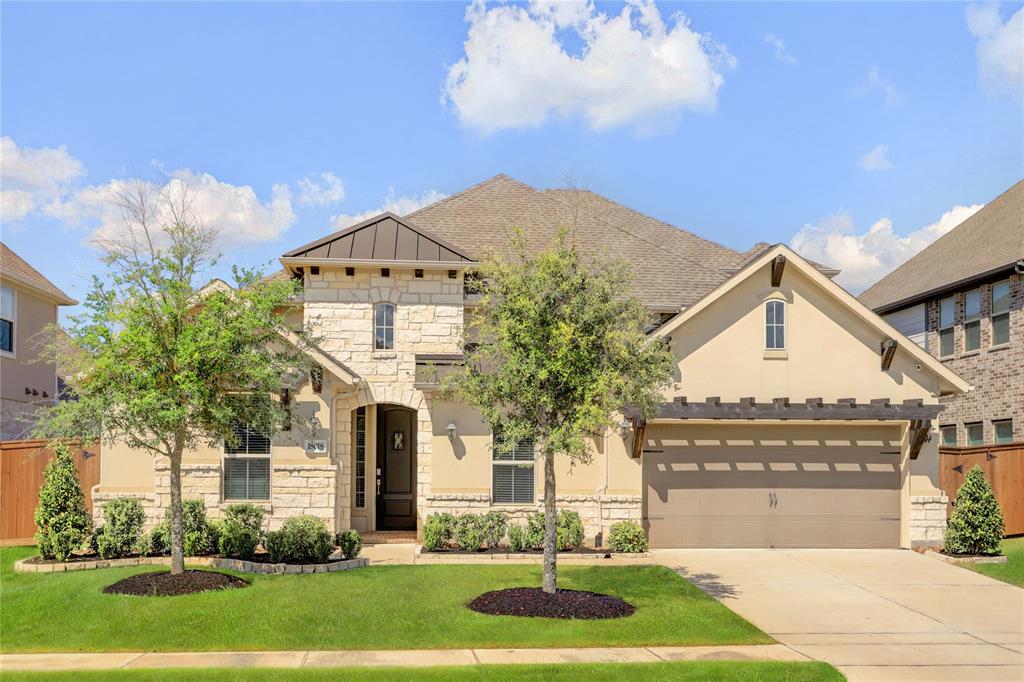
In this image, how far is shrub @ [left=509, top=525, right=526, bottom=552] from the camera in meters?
16.4

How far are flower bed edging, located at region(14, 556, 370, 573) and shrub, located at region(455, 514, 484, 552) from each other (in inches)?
74.2

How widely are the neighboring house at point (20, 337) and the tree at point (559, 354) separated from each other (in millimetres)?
15777

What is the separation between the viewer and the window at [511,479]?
17.7 meters

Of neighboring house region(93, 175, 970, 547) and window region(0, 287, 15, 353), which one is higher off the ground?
window region(0, 287, 15, 353)

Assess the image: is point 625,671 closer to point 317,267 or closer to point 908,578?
point 908,578

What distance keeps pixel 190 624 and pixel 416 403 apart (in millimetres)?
7588

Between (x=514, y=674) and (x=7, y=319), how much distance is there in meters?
20.9

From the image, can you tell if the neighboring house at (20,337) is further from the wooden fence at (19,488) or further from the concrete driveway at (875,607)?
the concrete driveway at (875,607)

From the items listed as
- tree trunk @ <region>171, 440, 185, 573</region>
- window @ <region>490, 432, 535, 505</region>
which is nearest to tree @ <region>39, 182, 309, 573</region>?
tree trunk @ <region>171, 440, 185, 573</region>

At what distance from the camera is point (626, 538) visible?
1678cm

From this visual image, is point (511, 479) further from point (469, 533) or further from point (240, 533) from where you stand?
point (240, 533)

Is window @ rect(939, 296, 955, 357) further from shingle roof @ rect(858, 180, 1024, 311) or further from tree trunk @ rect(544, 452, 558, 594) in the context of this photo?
tree trunk @ rect(544, 452, 558, 594)

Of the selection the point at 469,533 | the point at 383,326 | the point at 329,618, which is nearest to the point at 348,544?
the point at 469,533

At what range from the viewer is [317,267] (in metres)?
18.4
